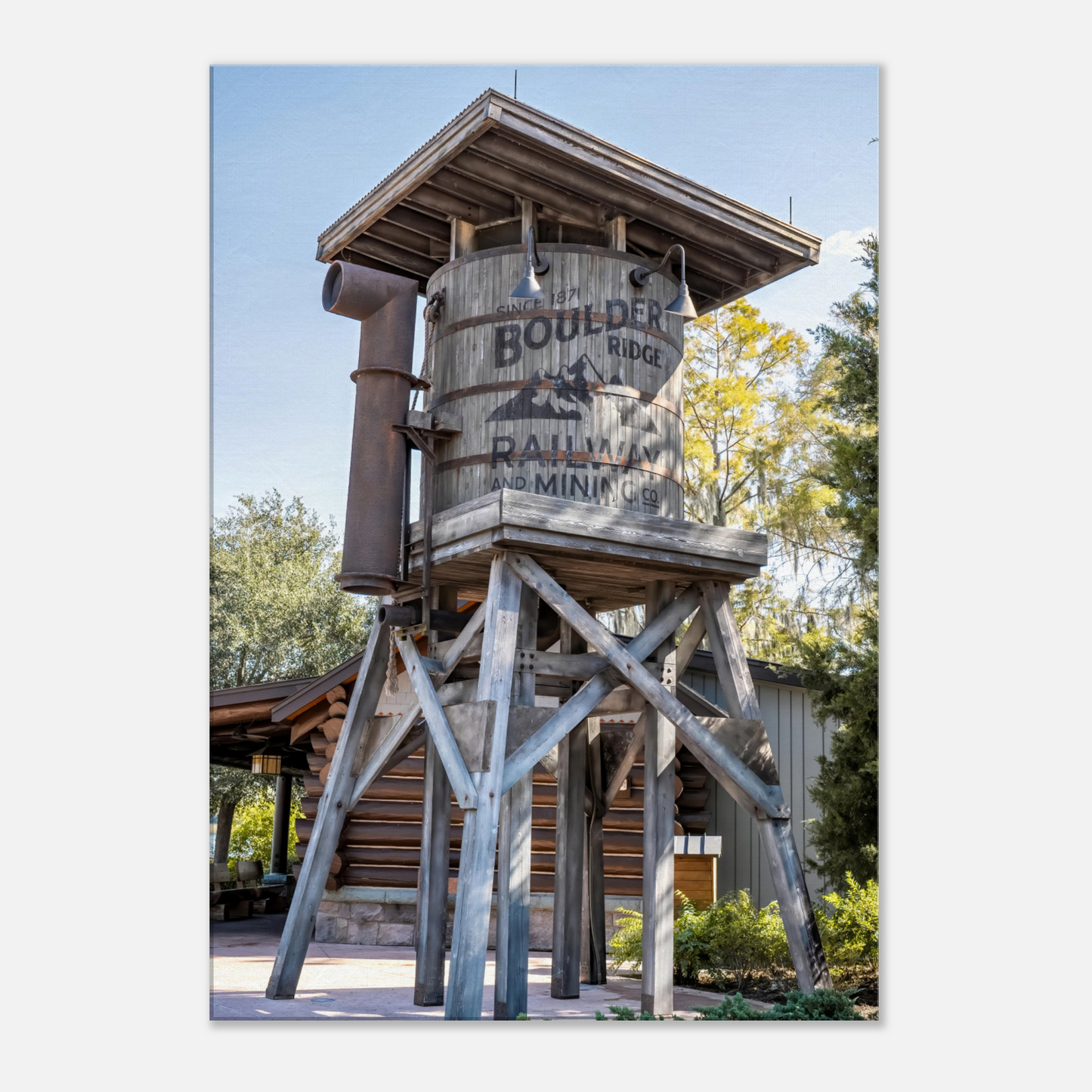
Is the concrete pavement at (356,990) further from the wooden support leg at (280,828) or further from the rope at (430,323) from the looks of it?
the wooden support leg at (280,828)

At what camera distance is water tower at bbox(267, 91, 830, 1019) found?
746 centimetres

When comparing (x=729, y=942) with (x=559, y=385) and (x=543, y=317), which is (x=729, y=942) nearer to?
(x=559, y=385)

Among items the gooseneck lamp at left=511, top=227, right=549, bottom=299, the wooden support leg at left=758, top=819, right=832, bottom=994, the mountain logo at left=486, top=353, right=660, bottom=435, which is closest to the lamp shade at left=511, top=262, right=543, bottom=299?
the gooseneck lamp at left=511, top=227, right=549, bottom=299

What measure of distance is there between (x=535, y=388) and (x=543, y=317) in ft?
1.46

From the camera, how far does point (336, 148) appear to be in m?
8.88

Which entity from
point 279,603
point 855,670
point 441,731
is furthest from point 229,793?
point 441,731

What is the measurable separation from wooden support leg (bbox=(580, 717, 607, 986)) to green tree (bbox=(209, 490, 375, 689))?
8.56m

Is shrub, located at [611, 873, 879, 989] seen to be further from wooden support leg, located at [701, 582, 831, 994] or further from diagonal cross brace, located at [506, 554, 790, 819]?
diagonal cross brace, located at [506, 554, 790, 819]

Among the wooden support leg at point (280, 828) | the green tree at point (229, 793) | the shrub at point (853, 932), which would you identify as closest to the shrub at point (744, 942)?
the shrub at point (853, 932)

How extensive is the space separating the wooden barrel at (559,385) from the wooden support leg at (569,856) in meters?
1.45

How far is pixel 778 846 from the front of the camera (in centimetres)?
764

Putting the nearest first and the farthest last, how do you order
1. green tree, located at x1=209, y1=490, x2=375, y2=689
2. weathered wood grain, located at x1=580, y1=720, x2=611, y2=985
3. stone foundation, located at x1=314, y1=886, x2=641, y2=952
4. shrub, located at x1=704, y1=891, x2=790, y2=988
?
shrub, located at x1=704, y1=891, x2=790, y2=988 → weathered wood grain, located at x1=580, y1=720, x2=611, y2=985 → stone foundation, located at x1=314, y1=886, x2=641, y2=952 → green tree, located at x1=209, y1=490, x2=375, y2=689
